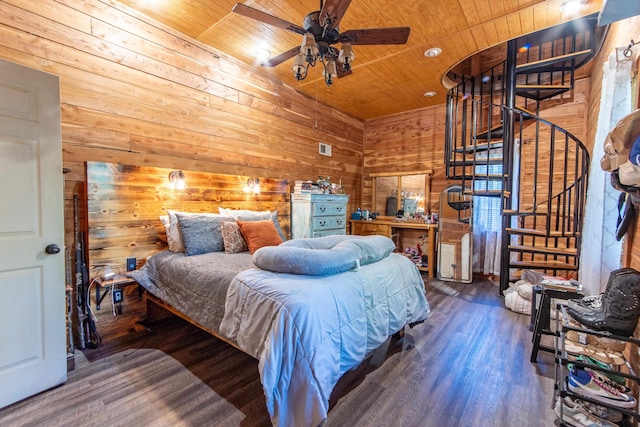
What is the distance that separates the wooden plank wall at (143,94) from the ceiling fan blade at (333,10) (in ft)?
6.33

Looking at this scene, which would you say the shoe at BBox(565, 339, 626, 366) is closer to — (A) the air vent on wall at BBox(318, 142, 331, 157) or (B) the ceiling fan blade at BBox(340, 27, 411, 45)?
(B) the ceiling fan blade at BBox(340, 27, 411, 45)

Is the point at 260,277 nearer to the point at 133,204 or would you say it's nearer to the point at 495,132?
the point at 133,204

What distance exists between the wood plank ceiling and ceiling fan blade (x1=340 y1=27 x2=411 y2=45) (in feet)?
2.13

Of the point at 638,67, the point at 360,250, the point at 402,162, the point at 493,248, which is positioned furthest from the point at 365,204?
the point at 638,67

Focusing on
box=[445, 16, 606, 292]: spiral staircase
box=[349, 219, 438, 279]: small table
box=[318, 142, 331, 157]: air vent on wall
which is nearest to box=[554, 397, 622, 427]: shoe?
box=[445, 16, 606, 292]: spiral staircase

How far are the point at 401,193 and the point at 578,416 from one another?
429cm

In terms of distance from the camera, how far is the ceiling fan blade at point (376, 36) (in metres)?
2.04

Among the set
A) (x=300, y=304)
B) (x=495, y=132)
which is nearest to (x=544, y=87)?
(x=495, y=132)

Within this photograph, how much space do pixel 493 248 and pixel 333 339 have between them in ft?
13.0

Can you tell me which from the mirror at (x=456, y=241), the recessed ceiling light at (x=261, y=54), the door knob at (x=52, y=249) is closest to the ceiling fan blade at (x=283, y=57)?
the recessed ceiling light at (x=261, y=54)

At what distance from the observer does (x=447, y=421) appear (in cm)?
160

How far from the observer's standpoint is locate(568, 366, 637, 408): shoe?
56.8 inches

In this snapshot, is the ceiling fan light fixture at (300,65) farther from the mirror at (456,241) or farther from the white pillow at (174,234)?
the mirror at (456,241)

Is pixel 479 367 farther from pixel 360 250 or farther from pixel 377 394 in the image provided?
pixel 360 250
